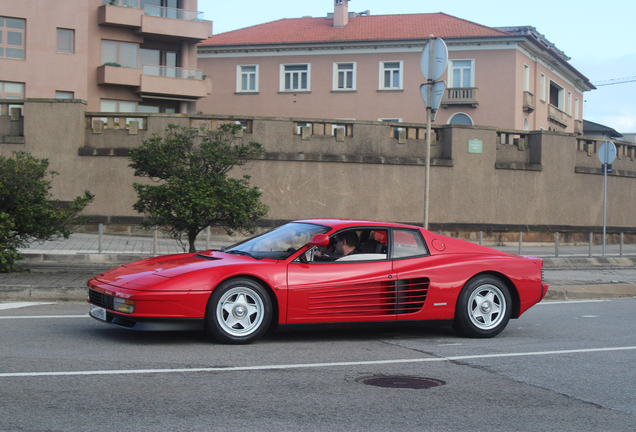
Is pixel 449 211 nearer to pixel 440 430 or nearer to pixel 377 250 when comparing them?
pixel 377 250

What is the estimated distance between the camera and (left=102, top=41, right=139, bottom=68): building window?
1458 inches

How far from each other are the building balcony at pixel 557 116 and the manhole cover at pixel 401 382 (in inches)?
1715

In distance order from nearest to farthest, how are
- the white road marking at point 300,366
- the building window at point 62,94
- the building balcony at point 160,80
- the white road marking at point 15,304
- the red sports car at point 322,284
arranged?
the white road marking at point 300,366, the red sports car at point 322,284, the white road marking at point 15,304, the building window at point 62,94, the building balcony at point 160,80

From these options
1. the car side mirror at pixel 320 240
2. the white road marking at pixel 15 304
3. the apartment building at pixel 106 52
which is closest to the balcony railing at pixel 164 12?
the apartment building at pixel 106 52

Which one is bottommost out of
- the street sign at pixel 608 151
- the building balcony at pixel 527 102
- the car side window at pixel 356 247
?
the car side window at pixel 356 247

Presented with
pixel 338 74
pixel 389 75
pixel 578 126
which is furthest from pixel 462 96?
pixel 578 126

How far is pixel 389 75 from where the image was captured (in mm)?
41906

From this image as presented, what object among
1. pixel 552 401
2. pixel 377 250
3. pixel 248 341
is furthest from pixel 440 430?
pixel 377 250

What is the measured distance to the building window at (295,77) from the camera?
43.0 m

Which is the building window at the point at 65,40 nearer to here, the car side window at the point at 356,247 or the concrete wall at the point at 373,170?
the concrete wall at the point at 373,170

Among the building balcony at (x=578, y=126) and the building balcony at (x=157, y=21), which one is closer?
the building balcony at (x=157, y=21)

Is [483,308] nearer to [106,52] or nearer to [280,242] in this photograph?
[280,242]

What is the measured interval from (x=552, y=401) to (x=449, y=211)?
70.8 ft

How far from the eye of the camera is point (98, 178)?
24.1 metres
